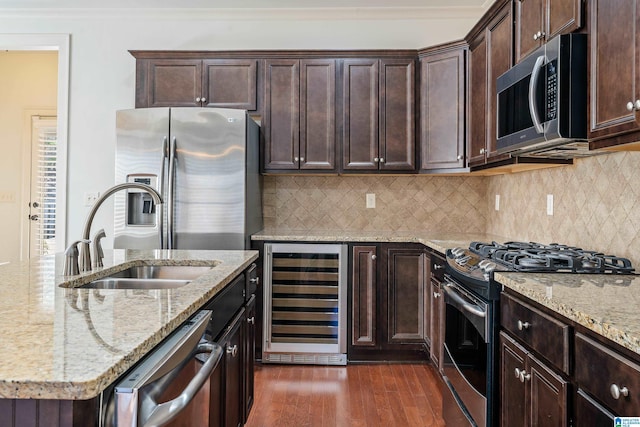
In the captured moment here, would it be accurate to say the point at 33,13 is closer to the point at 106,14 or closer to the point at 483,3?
the point at 106,14

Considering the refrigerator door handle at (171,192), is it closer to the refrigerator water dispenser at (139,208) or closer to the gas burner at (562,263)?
the refrigerator water dispenser at (139,208)

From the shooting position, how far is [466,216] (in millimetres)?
3617

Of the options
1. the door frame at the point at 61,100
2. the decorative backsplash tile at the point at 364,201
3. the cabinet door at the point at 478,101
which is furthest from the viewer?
the door frame at the point at 61,100

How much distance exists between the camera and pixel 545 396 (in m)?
1.29

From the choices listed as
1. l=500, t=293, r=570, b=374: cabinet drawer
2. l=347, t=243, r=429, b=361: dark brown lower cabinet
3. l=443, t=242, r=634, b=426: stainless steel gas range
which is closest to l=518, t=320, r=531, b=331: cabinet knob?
l=500, t=293, r=570, b=374: cabinet drawer

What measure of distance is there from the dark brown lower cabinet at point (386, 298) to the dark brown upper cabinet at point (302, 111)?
78 cm

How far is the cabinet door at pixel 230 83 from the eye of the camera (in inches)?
132

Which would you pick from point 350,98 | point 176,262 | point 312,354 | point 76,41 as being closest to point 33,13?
point 76,41

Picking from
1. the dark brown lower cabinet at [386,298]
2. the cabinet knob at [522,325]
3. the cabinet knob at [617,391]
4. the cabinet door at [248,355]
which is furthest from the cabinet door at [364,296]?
the cabinet knob at [617,391]

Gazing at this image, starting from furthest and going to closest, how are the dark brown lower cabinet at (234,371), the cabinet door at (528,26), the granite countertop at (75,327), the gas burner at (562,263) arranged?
the cabinet door at (528,26) → the gas burner at (562,263) → the dark brown lower cabinet at (234,371) → the granite countertop at (75,327)

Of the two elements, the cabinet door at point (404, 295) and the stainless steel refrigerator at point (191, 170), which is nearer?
the stainless steel refrigerator at point (191, 170)

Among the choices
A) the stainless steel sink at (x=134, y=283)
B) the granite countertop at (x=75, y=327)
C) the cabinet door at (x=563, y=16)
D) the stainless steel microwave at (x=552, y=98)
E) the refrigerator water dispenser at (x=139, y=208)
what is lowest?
the stainless steel sink at (x=134, y=283)

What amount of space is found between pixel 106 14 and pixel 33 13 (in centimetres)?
64

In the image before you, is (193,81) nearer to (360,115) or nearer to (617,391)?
(360,115)
